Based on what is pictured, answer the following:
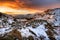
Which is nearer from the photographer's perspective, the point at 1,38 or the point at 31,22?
the point at 1,38

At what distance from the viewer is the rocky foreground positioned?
172 centimetres

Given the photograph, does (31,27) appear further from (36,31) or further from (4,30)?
(4,30)

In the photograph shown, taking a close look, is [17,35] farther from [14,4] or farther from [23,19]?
[14,4]

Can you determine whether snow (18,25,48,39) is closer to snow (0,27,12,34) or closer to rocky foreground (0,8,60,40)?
rocky foreground (0,8,60,40)

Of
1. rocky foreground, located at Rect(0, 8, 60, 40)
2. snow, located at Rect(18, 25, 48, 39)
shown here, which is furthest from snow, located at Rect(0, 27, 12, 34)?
snow, located at Rect(18, 25, 48, 39)

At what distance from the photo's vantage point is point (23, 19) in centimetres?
216

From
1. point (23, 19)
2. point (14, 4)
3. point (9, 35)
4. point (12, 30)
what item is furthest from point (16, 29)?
point (14, 4)

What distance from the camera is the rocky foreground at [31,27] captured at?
5.65 feet

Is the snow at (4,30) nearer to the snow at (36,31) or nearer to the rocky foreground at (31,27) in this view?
the rocky foreground at (31,27)

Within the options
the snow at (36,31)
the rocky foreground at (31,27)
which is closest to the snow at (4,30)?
the rocky foreground at (31,27)

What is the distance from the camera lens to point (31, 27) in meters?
1.90

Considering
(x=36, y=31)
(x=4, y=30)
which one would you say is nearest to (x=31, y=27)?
(x=36, y=31)

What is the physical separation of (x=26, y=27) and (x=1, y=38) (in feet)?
1.13

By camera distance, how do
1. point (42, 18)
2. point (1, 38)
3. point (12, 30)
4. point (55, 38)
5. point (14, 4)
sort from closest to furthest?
1. point (1, 38)
2. point (12, 30)
3. point (55, 38)
4. point (42, 18)
5. point (14, 4)
